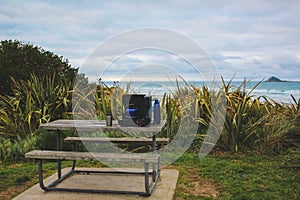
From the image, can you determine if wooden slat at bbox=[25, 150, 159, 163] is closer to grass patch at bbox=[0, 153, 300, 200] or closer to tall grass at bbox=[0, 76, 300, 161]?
grass patch at bbox=[0, 153, 300, 200]

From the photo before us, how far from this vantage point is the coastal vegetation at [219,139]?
4203mm

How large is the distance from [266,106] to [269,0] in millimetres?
2652

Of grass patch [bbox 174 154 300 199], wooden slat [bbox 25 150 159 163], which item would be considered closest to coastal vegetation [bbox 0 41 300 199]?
grass patch [bbox 174 154 300 199]

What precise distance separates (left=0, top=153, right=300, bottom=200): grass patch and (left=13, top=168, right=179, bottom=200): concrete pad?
0.41 feet

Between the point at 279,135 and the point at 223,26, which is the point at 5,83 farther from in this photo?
the point at 223,26

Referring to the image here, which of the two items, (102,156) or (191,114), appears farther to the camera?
(191,114)

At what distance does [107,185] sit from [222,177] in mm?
1335

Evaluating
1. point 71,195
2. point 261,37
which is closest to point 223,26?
point 261,37

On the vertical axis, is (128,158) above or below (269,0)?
below

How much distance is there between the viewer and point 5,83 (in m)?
7.67

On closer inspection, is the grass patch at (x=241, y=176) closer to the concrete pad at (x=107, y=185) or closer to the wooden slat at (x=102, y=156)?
the concrete pad at (x=107, y=185)

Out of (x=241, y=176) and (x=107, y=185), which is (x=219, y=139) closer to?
(x=241, y=176)

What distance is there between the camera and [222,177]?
4.35 meters

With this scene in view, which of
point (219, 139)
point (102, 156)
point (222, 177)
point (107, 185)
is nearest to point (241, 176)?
point (222, 177)
